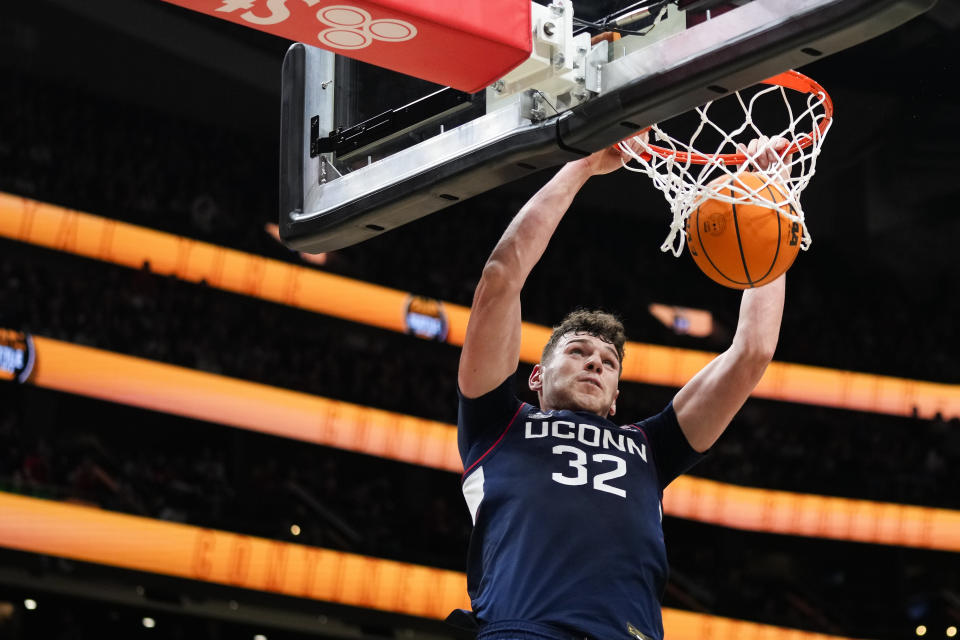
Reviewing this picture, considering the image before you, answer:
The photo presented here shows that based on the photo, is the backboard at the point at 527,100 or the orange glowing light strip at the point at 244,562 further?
the orange glowing light strip at the point at 244,562

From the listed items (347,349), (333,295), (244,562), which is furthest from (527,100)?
(347,349)

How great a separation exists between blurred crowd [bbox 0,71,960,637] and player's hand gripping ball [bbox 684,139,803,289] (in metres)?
10.7

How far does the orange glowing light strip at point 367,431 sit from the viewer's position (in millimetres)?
14469

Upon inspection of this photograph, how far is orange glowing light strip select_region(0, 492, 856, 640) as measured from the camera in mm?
12602

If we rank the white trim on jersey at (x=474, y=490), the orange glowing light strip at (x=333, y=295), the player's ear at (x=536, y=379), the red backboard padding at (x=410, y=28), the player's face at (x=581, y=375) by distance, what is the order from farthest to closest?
the orange glowing light strip at (x=333, y=295)
the player's ear at (x=536, y=379)
the player's face at (x=581, y=375)
the white trim on jersey at (x=474, y=490)
the red backboard padding at (x=410, y=28)

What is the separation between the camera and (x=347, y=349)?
1758 centimetres

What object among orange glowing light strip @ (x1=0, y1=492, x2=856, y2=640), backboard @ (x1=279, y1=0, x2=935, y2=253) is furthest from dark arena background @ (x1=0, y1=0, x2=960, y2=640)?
backboard @ (x1=279, y1=0, x2=935, y2=253)

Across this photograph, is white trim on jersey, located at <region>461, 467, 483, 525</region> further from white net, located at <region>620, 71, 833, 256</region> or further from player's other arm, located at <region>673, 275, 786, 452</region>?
white net, located at <region>620, 71, 833, 256</region>

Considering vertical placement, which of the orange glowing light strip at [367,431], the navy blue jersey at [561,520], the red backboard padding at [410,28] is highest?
the orange glowing light strip at [367,431]

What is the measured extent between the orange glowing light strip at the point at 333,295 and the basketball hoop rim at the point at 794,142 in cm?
1278

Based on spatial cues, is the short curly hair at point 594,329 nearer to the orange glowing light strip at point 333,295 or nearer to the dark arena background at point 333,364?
the dark arena background at point 333,364

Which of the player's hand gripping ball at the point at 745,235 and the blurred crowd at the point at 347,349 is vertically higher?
the blurred crowd at the point at 347,349

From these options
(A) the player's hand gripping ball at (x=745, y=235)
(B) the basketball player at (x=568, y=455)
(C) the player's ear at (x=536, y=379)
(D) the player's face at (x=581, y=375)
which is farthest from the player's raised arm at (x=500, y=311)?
(A) the player's hand gripping ball at (x=745, y=235)

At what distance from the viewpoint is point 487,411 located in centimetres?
322
